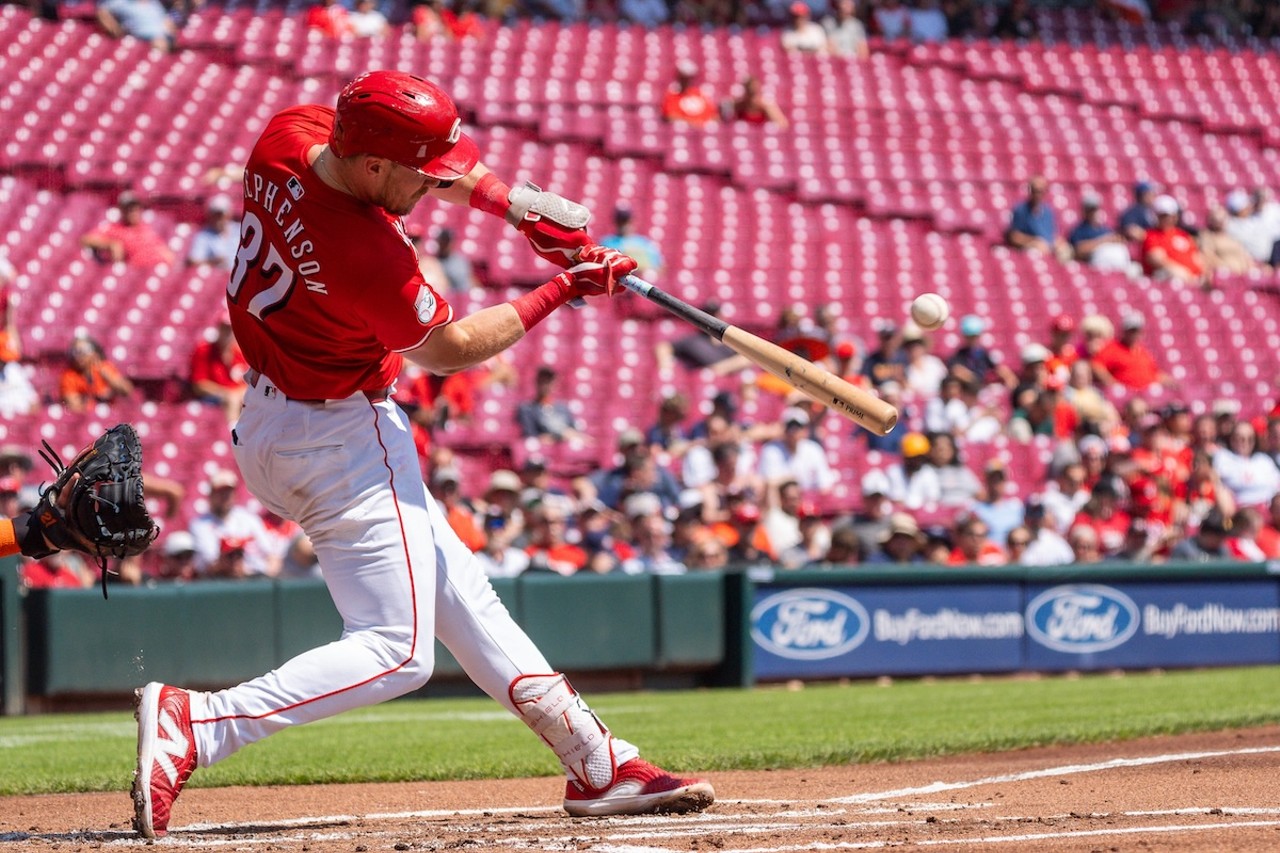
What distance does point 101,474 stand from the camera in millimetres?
4219

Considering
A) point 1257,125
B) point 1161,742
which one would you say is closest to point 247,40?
point 1257,125

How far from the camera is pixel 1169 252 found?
1625 cm

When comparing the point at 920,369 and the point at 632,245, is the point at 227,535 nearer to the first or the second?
the point at 632,245

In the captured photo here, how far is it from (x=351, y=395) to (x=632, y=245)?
33.0 feet

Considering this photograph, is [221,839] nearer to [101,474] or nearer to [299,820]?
[299,820]

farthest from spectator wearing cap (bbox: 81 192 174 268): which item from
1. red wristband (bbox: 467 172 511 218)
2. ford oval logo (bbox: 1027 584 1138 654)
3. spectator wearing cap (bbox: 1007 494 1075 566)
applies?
red wristband (bbox: 467 172 511 218)

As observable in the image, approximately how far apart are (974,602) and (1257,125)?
10620 millimetres

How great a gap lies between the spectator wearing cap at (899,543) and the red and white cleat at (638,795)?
682cm

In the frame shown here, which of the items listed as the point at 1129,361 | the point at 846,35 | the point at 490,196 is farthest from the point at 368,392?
the point at 846,35

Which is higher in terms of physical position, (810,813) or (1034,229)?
(1034,229)

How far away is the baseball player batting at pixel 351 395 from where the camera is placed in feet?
12.7

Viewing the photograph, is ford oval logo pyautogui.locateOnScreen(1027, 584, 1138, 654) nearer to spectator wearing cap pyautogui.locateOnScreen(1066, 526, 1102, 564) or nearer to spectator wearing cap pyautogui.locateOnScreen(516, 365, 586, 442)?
spectator wearing cap pyautogui.locateOnScreen(1066, 526, 1102, 564)

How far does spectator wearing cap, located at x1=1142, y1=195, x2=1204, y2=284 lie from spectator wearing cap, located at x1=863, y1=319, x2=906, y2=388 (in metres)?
4.20

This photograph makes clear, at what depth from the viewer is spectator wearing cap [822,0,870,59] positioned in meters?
18.9
